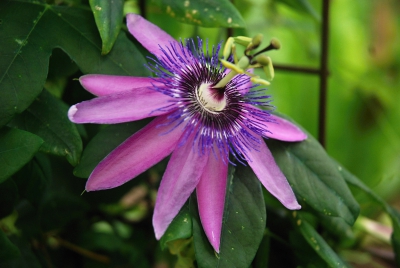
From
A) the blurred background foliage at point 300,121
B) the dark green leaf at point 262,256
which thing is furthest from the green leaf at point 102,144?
the dark green leaf at point 262,256

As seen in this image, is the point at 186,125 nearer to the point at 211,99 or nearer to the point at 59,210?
the point at 211,99

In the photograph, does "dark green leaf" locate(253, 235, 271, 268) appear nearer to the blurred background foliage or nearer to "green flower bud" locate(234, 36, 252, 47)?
the blurred background foliage

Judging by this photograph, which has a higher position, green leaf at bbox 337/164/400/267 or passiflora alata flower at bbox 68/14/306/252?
A: passiflora alata flower at bbox 68/14/306/252

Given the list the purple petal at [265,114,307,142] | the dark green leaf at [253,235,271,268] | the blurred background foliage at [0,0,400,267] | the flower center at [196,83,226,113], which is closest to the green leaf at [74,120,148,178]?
the blurred background foliage at [0,0,400,267]

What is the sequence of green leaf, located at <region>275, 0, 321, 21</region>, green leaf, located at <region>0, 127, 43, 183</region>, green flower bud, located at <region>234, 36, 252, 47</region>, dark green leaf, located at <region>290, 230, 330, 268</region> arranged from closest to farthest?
green leaf, located at <region>0, 127, 43, 183</region>
green flower bud, located at <region>234, 36, 252, 47</region>
dark green leaf, located at <region>290, 230, 330, 268</region>
green leaf, located at <region>275, 0, 321, 21</region>

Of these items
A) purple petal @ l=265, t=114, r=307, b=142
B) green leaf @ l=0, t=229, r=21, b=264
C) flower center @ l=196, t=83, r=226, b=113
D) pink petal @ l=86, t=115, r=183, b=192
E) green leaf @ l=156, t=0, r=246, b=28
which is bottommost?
green leaf @ l=0, t=229, r=21, b=264

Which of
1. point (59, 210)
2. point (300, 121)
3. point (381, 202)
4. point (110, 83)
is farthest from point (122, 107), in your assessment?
point (300, 121)

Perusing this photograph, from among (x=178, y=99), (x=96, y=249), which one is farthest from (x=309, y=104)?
(x=178, y=99)
